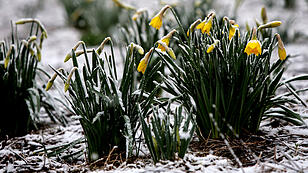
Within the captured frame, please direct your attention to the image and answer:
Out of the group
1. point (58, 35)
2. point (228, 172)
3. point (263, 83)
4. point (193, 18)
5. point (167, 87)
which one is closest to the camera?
point (228, 172)

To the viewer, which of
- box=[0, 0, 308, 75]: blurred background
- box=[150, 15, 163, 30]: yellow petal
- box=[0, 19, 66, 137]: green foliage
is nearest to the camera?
box=[150, 15, 163, 30]: yellow petal

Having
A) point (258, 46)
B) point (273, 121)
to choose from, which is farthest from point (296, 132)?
point (258, 46)

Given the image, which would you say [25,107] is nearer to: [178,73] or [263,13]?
[178,73]

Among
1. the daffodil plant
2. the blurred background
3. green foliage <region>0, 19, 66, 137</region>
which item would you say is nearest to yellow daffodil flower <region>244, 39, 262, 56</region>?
the daffodil plant

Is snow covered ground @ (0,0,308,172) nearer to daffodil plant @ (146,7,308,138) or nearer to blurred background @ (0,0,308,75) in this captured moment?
daffodil plant @ (146,7,308,138)

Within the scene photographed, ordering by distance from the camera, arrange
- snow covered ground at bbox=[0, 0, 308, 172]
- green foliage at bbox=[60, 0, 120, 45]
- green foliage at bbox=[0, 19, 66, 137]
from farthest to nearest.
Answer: green foliage at bbox=[60, 0, 120, 45], green foliage at bbox=[0, 19, 66, 137], snow covered ground at bbox=[0, 0, 308, 172]

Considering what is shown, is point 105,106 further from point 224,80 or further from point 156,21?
point 224,80
